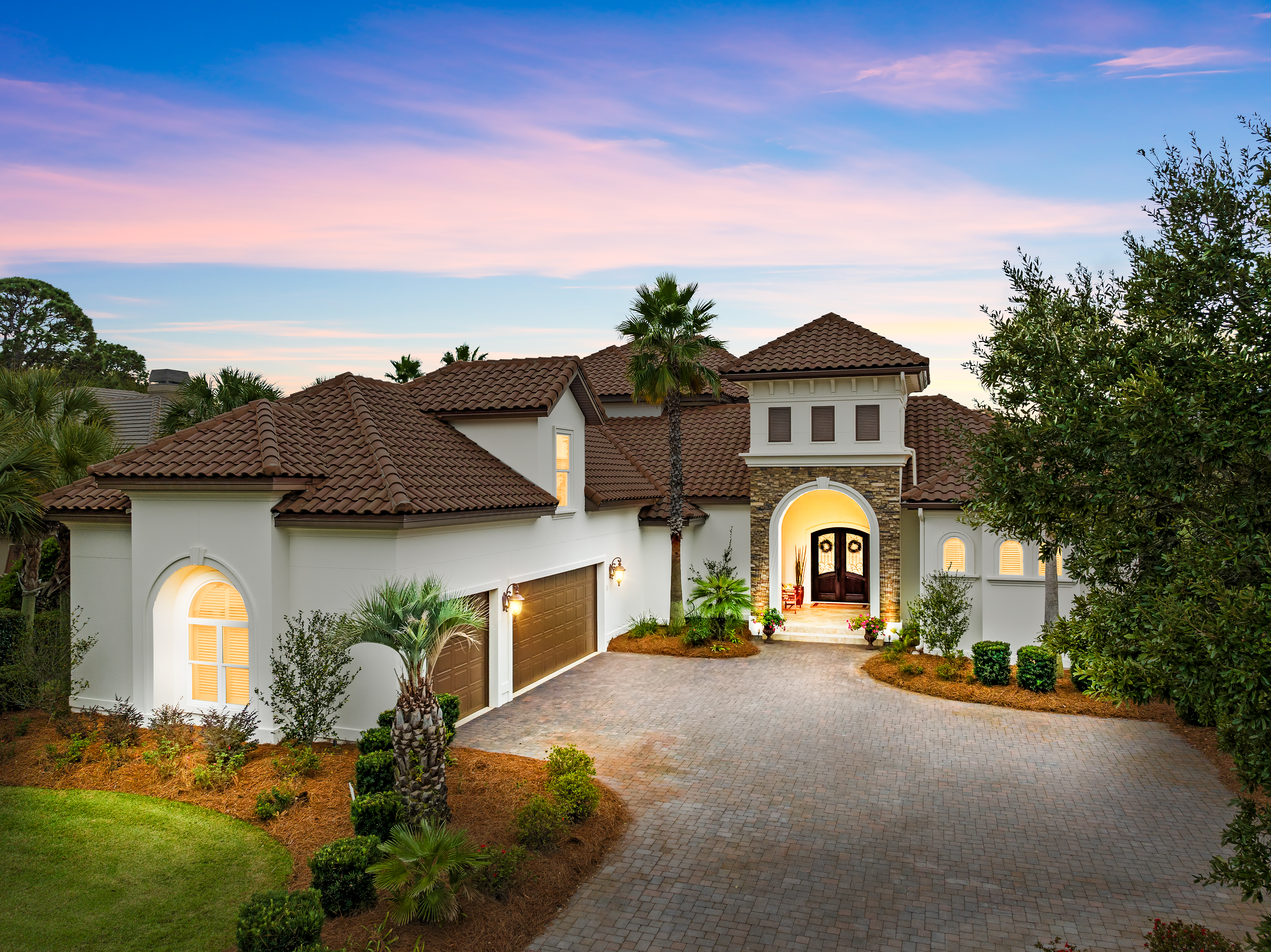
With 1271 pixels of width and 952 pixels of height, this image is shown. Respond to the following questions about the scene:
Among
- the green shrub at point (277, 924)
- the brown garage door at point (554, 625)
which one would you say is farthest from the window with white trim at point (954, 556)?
the green shrub at point (277, 924)

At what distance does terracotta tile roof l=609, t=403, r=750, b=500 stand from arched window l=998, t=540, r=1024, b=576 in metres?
7.47

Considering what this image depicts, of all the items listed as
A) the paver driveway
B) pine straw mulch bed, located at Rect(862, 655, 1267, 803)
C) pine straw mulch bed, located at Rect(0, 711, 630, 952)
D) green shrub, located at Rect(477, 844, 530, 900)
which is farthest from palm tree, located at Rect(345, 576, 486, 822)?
pine straw mulch bed, located at Rect(862, 655, 1267, 803)

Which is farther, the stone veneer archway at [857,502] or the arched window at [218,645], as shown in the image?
the stone veneer archway at [857,502]

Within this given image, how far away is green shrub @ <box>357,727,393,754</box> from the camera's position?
11000mm

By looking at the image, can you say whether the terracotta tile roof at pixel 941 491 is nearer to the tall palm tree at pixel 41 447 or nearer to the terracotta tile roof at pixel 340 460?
the terracotta tile roof at pixel 340 460

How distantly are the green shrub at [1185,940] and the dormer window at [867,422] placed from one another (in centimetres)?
1624

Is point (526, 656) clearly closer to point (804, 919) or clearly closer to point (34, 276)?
point (804, 919)

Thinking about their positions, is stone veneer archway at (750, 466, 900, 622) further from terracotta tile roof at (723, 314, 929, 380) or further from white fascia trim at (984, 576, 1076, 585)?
white fascia trim at (984, 576, 1076, 585)

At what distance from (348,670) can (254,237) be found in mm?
13360

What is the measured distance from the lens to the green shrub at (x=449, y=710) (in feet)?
40.5

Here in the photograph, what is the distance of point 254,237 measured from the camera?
20500 millimetres

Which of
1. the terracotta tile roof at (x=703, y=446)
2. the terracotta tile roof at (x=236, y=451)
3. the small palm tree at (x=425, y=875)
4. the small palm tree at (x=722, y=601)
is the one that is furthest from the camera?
the terracotta tile roof at (x=703, y=446)

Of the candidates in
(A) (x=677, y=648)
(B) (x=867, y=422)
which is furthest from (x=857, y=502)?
(A) (x=677, y=648)

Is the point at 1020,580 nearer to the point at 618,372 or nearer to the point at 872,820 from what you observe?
the point at 872,820
